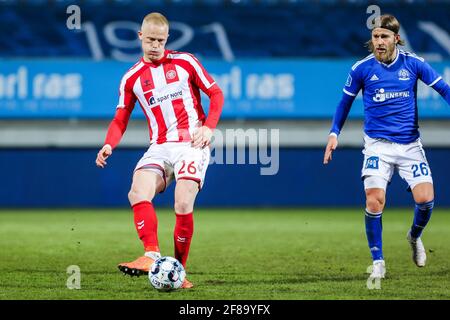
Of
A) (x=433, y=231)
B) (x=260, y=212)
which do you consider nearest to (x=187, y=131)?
(x=433, y=231)

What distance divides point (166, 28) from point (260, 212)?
28.7ft

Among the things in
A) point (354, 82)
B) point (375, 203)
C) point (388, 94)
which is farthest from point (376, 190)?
point (354, 82)

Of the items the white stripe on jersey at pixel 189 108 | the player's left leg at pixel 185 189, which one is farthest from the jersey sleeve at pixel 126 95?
the player's left leg at pixel 185 189

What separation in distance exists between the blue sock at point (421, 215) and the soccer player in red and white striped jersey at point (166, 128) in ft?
5.82

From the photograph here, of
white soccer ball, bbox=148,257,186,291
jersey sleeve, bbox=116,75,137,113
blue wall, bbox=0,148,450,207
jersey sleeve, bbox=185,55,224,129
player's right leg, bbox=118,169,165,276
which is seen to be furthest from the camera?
blue wall, bbox=0,148,450,207

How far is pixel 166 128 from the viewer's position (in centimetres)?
677

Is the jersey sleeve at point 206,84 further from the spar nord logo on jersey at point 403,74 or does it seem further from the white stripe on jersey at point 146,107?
the spar nord logo on jersey at point 403,74

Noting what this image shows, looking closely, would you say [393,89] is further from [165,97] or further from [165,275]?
[165,275]

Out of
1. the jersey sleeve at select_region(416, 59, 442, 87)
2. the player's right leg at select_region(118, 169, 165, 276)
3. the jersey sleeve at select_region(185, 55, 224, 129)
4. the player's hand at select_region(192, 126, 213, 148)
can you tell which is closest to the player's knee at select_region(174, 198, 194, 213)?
the player's right leg at select_region(118, 169, 165, 276)

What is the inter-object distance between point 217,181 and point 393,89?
918 cm

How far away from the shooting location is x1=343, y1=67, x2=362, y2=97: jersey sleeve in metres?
7.13

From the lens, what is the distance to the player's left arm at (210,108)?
6466 mm

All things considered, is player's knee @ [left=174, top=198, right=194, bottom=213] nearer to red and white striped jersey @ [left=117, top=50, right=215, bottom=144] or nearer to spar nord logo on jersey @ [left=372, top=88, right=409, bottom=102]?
red and white striped jersey @ [left=117, top=50, right=215, bottom=144]

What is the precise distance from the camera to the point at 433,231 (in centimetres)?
1126
